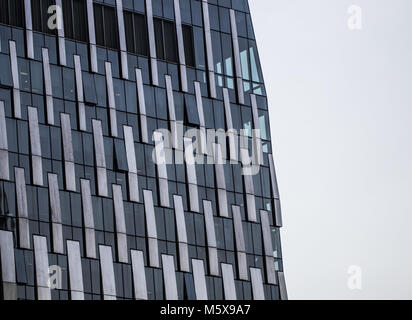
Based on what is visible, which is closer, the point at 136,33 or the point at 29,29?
the point at 29,29

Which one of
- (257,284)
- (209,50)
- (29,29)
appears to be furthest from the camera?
(209,50)

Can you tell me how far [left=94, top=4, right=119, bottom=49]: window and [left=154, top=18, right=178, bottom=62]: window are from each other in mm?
3900

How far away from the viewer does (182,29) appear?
102m

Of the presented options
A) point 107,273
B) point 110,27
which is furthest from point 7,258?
point 110,27

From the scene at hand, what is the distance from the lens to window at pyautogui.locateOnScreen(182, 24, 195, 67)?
102 metres

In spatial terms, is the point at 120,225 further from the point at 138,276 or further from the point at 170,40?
the point at 170,40

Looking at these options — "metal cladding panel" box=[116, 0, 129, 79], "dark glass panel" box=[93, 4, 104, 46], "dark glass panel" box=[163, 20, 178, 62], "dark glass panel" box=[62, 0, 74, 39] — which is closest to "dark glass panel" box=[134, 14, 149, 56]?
"metal cladding panel" box=[116, 0, 129, 79]

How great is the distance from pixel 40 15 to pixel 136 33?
841 cm

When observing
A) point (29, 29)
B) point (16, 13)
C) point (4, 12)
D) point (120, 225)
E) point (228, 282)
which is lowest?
point (228, 282)

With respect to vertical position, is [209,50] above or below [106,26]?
below

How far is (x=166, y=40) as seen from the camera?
10081cm

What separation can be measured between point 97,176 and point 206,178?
10327 millimetres
